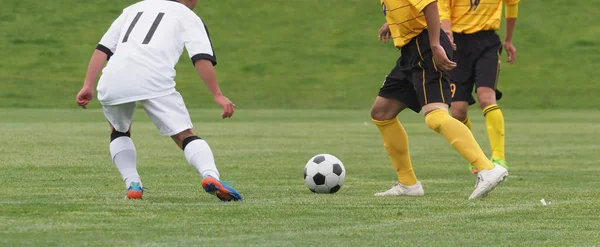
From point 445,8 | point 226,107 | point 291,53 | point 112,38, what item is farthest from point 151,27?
point 291,53

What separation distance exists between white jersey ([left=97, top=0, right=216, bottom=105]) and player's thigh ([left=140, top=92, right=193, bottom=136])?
0.04 meters

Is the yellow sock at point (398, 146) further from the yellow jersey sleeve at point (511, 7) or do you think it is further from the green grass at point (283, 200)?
the yellow jersey sleeve at point (511, 7)

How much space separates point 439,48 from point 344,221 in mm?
1734

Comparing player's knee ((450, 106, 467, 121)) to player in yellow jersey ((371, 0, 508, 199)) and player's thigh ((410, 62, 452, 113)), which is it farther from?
player's thigh ((410, 62, 452, 113))

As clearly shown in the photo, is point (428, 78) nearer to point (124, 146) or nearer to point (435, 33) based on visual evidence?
point (435, 33)

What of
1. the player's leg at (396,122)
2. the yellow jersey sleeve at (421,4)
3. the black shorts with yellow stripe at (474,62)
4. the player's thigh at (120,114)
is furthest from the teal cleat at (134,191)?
the black shorts with yellow stripe at (474,62)

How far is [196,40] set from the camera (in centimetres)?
681

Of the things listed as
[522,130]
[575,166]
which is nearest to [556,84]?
[522,130]

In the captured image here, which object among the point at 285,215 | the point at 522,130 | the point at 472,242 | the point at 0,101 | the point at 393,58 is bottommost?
the point at 393,58

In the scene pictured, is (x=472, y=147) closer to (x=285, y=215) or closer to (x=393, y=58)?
(x=285, y=215)

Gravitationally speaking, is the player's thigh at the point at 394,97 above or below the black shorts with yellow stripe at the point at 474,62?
above

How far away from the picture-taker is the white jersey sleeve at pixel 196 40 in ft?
22.2

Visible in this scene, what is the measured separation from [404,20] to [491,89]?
2316 mm

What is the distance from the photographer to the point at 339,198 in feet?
23.9
